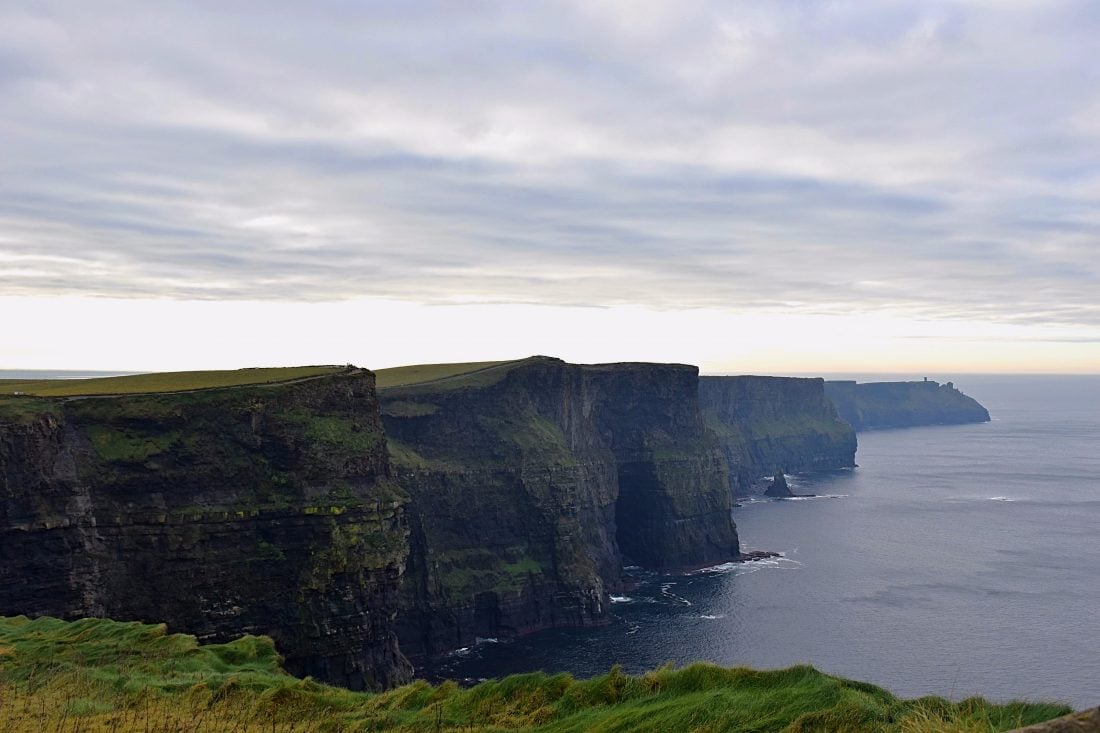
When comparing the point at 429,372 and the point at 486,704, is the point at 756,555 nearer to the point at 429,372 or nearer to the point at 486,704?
the point at 429,372

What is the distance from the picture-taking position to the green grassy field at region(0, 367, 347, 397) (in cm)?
7650

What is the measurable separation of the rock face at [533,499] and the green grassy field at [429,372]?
12.2ft

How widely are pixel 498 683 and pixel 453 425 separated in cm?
9114

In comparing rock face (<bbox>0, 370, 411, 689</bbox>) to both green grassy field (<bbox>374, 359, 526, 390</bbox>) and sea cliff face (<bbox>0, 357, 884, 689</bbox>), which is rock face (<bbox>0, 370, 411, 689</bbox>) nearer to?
sea cliff face (<bbox>0, 357, 884, 689</bbox>)

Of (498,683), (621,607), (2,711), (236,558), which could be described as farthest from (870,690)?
(621,607)

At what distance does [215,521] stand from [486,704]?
5149cm

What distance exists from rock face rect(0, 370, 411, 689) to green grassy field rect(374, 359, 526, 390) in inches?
1774

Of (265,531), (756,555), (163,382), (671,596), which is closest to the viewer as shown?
(265,531)

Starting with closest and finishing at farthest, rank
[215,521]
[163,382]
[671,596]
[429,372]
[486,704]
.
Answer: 1. [486,704]
2. [215,521]
3. [163,382]
4. [671,596]
5. [429,372]

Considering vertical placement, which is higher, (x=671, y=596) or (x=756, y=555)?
(x=756, y=555)

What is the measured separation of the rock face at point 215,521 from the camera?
205 ft

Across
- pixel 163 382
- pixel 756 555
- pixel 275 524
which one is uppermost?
pixel 163 382

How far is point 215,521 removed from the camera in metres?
68.1

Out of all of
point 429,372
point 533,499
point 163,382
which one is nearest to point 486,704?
point 163,382
